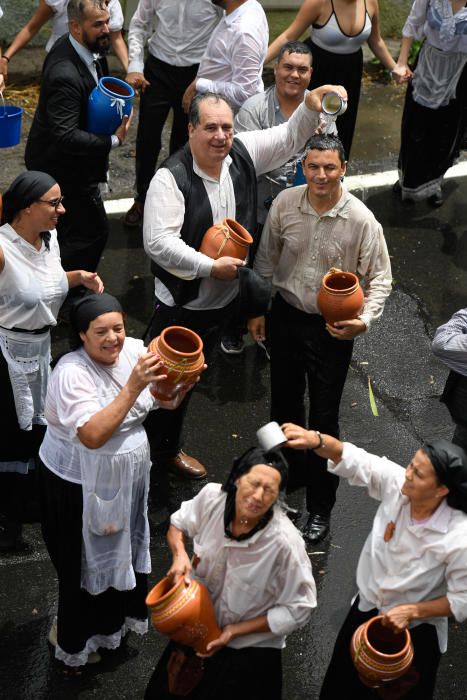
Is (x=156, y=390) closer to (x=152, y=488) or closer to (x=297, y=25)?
(x=152, y=488)

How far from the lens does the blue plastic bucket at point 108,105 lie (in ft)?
21.2

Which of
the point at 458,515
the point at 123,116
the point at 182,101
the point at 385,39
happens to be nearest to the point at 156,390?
the point at 458,515

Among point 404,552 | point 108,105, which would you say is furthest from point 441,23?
point 404,552

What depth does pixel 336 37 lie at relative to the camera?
7.90 meters

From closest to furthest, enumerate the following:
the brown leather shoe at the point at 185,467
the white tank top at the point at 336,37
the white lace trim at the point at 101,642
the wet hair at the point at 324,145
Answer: the white lace trim at the point at 101,642 → the wet hair at the point at 324,145 → the brown leather shoe at the point at 185,467 → the white tank top at the point at 336,37

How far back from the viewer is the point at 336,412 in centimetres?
583

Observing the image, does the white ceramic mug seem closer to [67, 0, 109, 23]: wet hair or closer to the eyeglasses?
the eyeglasses

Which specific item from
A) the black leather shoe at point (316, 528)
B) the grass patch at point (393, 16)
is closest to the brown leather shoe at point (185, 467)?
the black leather shoe at point (316, 528)

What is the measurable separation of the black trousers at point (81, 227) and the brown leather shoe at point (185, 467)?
1.64 m

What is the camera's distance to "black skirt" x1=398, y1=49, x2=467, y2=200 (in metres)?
8.65

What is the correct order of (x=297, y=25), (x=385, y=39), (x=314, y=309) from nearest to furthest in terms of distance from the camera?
(x=314, y=309), (x=297, y=25), (x=385, y=39)

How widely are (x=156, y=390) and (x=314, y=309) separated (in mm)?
1319

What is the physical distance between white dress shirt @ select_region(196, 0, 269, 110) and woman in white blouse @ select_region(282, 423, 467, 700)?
3450mm

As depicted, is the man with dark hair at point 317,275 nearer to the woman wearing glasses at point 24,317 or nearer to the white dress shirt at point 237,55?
the woman wearing glasses at point 24,317
